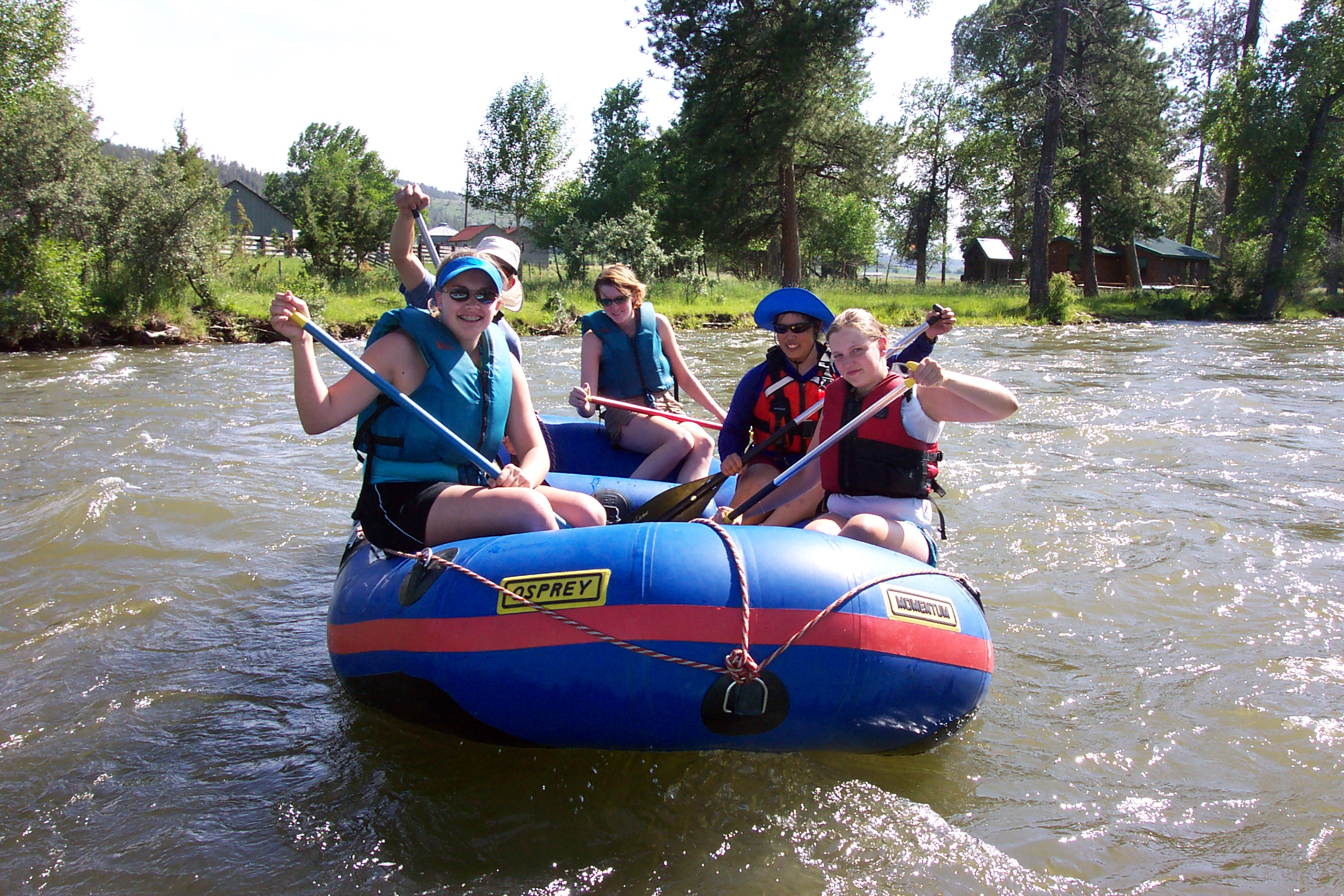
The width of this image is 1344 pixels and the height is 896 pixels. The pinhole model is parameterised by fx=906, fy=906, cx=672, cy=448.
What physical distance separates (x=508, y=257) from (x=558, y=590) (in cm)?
246

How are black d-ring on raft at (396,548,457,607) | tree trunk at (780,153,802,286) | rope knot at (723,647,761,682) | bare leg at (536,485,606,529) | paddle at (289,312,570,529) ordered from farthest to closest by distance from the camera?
tree trunk at (780,153,802,286) < bare leg at (536,485,606,529) < paddle at (289,312,570,529) < black d-ring on raft at (396,548,457,607) < rope knot at (723,647,761,682)

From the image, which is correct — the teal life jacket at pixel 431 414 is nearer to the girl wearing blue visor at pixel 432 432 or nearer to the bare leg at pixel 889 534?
the girl wearing blue visor at pixel 432 432

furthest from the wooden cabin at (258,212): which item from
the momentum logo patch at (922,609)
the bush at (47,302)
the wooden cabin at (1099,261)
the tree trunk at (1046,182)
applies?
the momentum logo patch at (922,609)

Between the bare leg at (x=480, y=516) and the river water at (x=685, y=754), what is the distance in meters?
0.66

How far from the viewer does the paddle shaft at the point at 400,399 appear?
2.71 m

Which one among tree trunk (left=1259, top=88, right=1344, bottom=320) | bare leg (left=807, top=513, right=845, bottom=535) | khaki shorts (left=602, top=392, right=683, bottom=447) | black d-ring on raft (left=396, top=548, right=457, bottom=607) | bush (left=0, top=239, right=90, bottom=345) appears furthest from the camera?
tree trunk (left=1259, top=88, right=1344, bottom=320)

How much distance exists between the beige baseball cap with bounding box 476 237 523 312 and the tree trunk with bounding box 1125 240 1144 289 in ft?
94.9

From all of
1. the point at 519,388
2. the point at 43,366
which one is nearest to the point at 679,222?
the point at 43,366

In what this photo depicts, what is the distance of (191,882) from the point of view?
2.18 m

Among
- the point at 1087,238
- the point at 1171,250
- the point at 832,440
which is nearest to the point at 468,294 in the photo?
the point at 832,440

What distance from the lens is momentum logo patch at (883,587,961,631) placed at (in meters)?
2.42

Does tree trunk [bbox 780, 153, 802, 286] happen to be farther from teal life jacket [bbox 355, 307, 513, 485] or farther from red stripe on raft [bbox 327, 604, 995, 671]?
red stripe on raft [bbox 327, 604, 995, 671]

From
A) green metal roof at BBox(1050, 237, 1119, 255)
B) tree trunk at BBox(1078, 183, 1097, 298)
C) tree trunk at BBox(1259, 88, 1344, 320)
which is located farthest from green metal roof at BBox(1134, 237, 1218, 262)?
tree trunk at BBox(1259, 88, 1344, 320)

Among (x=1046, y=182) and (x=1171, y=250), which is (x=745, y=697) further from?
(x=1171, y=250)
